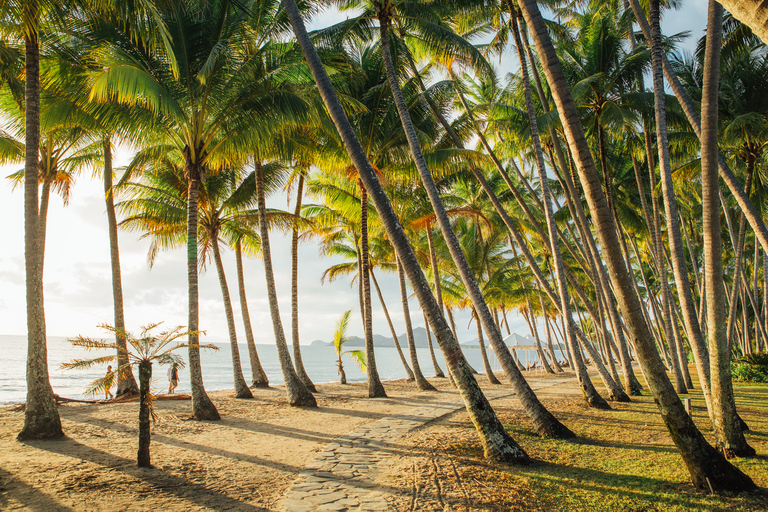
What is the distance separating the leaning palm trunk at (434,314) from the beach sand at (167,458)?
8.16 ft

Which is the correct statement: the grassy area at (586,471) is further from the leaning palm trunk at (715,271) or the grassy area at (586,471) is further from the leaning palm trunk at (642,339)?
the leaning palm trunk at (715,271)

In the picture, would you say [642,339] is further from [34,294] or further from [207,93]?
[207,93]

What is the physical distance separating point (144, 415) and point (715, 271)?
7.36 metres

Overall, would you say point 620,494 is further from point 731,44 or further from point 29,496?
point 731,44

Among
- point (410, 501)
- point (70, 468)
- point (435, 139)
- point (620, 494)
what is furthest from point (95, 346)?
point (435, 139)

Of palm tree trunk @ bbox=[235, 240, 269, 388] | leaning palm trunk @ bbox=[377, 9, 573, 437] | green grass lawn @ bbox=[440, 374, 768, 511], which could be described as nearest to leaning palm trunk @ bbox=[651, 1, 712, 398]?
green grass lawn @ bbox=[440, 374, 768, 511]

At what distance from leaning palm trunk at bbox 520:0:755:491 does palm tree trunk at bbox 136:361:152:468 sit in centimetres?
557

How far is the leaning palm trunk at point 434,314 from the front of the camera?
18.2 ft

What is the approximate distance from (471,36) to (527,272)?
12.2 m

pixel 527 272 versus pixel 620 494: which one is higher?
pixel 527 272

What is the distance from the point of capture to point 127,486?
4.58 m

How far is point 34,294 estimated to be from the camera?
656cm

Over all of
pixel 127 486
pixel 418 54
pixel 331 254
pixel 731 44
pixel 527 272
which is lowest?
pixel 127 486

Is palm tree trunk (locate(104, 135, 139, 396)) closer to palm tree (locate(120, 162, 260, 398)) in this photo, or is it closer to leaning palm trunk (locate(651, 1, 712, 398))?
palm tree (locate(120, 162, 260, 398))
